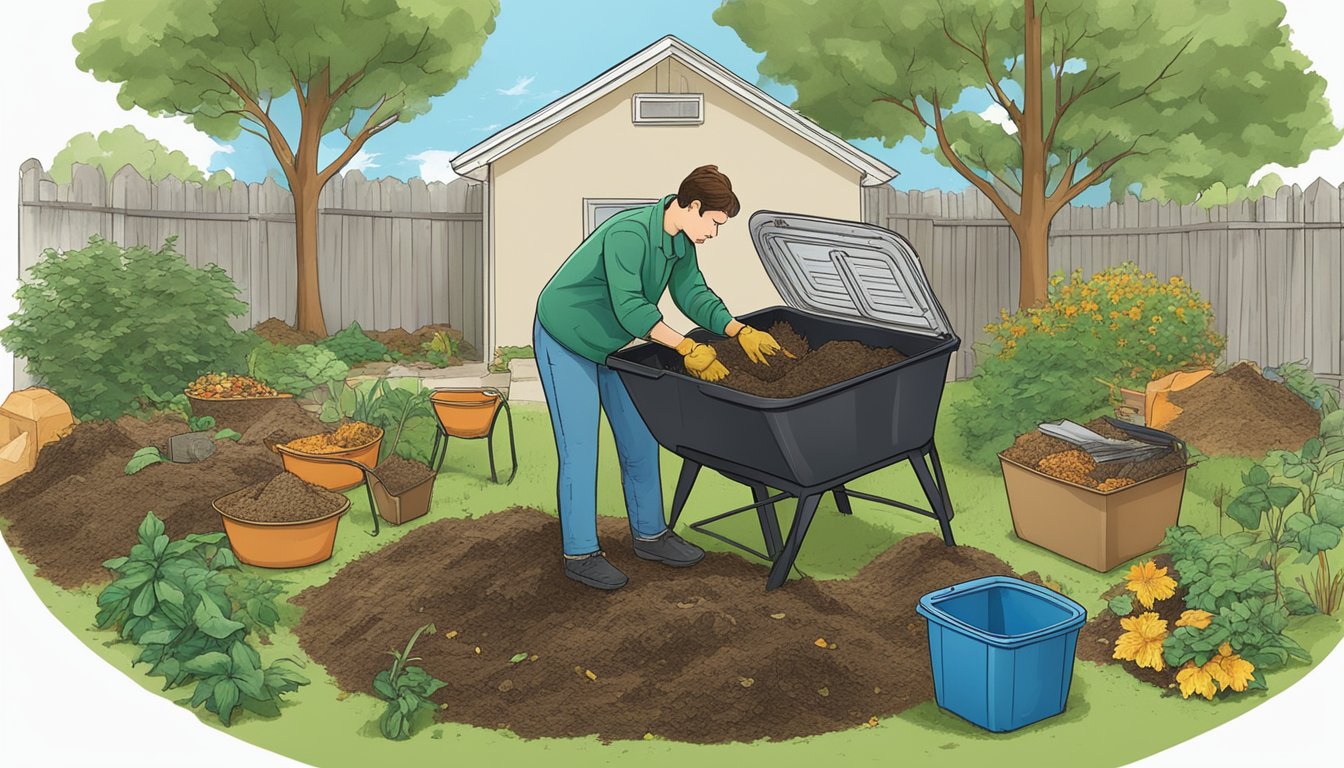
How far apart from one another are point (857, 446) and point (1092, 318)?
9.46ft

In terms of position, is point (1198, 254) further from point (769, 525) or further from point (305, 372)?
point (305, 372)

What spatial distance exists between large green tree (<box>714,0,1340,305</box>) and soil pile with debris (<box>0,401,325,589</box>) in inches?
254

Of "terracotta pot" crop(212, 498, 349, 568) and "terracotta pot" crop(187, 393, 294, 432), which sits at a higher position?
"terracotta pot" crop(187, 393, 294, 432)

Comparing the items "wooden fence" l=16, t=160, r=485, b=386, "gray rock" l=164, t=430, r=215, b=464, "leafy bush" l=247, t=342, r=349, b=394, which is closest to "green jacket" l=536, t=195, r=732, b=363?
"gray rock" l=164, t=430, r=215, b=464

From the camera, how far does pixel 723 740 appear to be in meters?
4.52

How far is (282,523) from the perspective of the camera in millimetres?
5992

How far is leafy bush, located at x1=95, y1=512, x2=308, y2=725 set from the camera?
15.5 ft

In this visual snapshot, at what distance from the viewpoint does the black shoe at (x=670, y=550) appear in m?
5.77

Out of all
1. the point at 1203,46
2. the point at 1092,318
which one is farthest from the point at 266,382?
the point at 1203,46

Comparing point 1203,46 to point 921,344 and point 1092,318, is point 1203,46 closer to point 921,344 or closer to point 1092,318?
point 1092,318

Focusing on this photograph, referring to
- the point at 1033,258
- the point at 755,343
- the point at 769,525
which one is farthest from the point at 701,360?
the point at 1033,258

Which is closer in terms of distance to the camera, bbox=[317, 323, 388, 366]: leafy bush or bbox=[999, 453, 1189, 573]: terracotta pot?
bbox=[999, 453, 1189, 573]: terracotta pot

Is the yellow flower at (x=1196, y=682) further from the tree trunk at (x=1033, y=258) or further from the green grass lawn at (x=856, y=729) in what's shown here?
the tree trunk at (x=1033, y=258)

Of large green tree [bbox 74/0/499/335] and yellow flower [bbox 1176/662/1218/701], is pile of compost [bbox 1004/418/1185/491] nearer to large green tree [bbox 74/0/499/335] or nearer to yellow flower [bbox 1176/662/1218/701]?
yellow flower [bbox 1176/662/1218/701]
